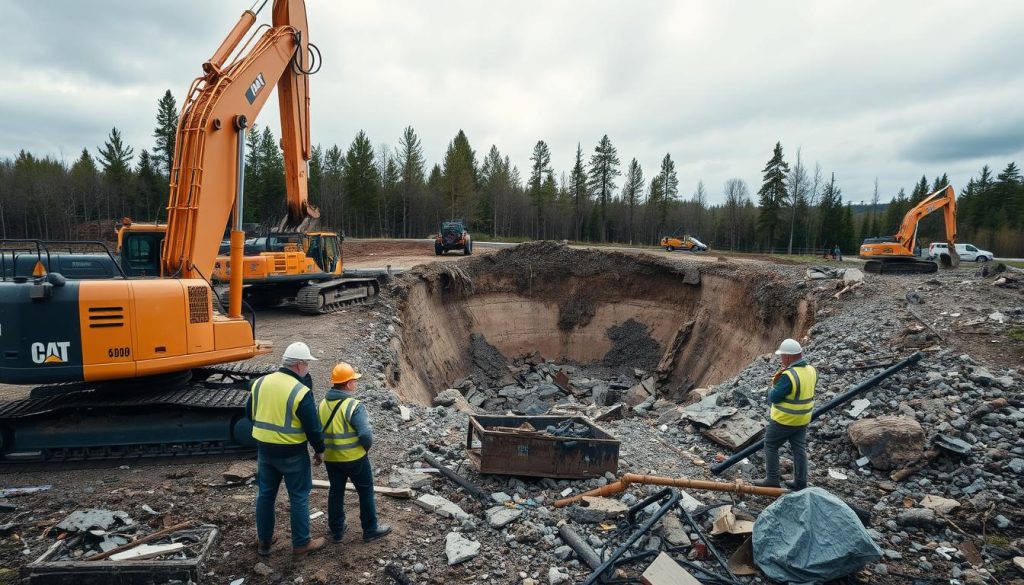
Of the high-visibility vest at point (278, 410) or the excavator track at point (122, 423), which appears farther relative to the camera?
the excavator track at point (122, 423)

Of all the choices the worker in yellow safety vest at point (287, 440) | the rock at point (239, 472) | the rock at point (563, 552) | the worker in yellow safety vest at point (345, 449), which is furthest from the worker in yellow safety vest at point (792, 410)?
the rock at point (239, 472)

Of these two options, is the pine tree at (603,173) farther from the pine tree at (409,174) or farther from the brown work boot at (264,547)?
the brown work boot at (264,547)

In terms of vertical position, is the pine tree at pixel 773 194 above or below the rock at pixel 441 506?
above

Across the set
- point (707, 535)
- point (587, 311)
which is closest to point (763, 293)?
point (587, 311)

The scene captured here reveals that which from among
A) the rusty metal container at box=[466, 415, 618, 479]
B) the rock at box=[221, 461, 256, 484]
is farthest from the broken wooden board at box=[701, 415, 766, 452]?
the rock at box=[221, 461, 256, 484]

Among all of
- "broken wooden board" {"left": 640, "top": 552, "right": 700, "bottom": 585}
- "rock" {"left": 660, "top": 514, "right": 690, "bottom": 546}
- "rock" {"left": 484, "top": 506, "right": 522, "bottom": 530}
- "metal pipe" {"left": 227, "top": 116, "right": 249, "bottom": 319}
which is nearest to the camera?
"broken wooden board" {"left": 640, "top": 552, "right": 700, "bottom": 585}

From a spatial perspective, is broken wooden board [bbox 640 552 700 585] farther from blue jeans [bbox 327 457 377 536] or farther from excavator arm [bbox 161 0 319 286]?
excavator arm [bbox 161 0 319 286]

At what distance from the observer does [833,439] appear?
694 cm

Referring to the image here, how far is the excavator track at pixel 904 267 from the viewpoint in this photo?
18188 mm

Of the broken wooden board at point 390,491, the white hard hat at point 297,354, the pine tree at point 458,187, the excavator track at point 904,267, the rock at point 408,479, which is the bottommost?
the rock at point 408,479

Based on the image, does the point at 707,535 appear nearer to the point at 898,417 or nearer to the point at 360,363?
the point at 898,417

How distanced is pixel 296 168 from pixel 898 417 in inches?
382

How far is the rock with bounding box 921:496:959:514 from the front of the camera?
520cm

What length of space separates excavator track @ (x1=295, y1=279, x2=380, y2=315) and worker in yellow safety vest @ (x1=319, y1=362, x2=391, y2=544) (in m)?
9.68
